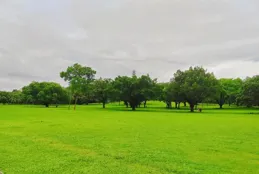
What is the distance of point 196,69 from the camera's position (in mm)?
67125

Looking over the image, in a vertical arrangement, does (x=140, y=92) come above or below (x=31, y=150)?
above

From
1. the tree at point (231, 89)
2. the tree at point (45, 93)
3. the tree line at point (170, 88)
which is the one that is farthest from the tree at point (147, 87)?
the tree at point (45, 93)

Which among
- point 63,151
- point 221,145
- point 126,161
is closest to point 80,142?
point 63,151

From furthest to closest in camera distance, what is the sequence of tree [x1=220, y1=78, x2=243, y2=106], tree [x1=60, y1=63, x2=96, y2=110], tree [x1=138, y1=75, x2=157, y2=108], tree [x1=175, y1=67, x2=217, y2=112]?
tree [x1=220, y1=78, x2=243, y2=106] → tree [x1=60, y1=63, x2=96, y2=110] → tree [x1=138, y1=75, x2=157, y2=108] → tree [x1=175, y1=67, x2=217, y2=112]

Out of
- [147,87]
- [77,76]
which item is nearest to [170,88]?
[147,87]

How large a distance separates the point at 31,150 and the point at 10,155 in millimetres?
1310

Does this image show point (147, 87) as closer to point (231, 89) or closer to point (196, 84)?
point (196, 84)

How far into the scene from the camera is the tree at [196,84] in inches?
2424

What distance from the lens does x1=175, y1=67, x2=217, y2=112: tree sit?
2424 inches

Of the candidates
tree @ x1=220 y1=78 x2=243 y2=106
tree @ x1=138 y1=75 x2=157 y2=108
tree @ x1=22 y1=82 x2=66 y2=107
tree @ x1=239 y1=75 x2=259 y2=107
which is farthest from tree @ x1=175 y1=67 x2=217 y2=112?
tree @ x1=22 y1=82 x2=66 y2=107

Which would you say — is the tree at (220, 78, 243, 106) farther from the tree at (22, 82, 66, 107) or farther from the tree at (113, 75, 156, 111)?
the tree at (22, 82, 66, 107)

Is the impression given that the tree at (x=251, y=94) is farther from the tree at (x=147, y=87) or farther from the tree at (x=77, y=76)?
the tree at (x=77, y=76)

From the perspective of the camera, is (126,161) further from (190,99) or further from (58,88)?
(58,88)

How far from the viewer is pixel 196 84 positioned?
61.1m
